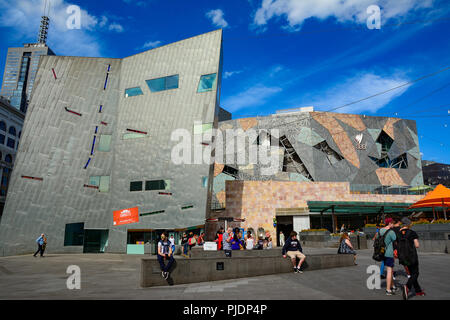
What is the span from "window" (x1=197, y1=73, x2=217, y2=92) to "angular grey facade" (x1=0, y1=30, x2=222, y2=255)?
188 millimetres

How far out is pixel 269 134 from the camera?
4978cm

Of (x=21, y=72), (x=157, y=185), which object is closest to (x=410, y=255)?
(x=157, y=185)

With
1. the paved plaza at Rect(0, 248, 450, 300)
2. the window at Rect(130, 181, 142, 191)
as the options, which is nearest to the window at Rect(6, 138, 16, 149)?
the window at Rect(130, 181, 142, 191)

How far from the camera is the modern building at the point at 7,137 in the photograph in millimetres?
65688

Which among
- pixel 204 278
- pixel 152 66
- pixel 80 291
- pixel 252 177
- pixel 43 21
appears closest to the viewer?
pixel 80 291

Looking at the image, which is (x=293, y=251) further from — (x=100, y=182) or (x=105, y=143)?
(x=105, y=143)

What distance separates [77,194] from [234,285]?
21744 millimetres

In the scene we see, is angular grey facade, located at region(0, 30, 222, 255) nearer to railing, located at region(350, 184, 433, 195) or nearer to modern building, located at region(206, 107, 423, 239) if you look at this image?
modern building, located at region(206, 107, 423, 239)

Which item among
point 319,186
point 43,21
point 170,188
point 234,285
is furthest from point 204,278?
point 43,21

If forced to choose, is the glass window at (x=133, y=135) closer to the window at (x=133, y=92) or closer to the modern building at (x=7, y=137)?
the window at (x=133, y=92)

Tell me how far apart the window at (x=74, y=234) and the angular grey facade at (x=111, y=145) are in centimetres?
32

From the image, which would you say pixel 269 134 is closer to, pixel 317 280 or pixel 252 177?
pixel 252 177

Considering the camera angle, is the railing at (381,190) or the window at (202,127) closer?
the window at (202,127)

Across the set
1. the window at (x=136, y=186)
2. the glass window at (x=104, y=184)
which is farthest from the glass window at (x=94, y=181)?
the window at (x=136, y=186)
